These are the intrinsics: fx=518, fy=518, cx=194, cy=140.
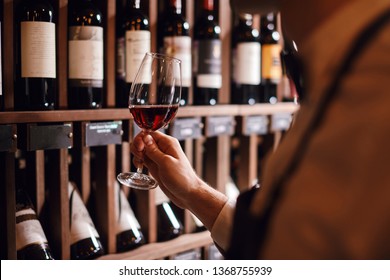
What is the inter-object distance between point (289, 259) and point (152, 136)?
78 cm

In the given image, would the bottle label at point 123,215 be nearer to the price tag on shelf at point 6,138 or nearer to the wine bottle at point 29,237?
the wine bottle at point 29,237

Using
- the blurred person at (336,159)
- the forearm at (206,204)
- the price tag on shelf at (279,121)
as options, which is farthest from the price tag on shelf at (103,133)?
the blurred person at (336,159)

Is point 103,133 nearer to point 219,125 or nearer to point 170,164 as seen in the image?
point 170,164

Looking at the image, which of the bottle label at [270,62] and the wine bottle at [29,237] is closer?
the wine bottle at [29,237]

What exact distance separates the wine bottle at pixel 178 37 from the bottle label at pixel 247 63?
0.77 ft

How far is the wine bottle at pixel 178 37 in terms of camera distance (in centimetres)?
155

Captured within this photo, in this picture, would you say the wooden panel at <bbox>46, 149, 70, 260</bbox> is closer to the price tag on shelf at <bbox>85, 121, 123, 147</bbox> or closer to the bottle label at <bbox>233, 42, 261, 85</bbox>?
the price tag on shelf at <bbox>85, 121, 123, 147</bbox>

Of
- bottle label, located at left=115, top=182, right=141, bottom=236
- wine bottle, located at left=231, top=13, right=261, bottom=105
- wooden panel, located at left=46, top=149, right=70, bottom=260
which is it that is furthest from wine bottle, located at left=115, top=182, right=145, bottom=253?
wine bottle, located at left=231, top=13, right=261, bottom=105

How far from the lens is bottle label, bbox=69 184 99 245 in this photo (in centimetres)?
142
